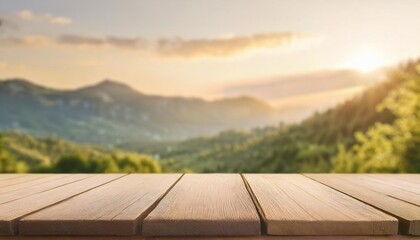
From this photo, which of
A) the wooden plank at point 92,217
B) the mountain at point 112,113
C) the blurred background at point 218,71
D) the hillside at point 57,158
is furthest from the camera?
the mountain at point 112,113

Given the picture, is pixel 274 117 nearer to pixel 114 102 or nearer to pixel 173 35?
pixel 173 35

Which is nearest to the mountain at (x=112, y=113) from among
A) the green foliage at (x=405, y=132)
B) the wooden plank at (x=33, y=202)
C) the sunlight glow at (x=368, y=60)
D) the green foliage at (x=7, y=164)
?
the sunlight glow at (x=368, y=60)

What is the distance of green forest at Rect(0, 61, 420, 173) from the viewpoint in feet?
94.7

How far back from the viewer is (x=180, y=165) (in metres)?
41.5

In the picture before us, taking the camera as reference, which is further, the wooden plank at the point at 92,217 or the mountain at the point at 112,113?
the mountain at the point at 112,113

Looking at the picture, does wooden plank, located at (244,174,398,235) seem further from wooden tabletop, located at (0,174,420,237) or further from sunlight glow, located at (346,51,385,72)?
sunlight glow, located at (346,51,385,72)

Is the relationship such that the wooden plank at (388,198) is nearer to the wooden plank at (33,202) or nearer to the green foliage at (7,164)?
the wooden plank at (33,202)

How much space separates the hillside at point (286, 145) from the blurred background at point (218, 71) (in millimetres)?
145

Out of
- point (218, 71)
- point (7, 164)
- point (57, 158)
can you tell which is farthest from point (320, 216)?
point (218, 71)

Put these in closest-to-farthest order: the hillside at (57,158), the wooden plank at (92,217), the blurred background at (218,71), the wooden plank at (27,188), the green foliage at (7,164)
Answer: the wooden plank at (92,217), the wooden plank at (27,188), the green foliage at (7,164), the hillside at (57,158), the blurred background at (218,71)

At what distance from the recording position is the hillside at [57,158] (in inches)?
1112

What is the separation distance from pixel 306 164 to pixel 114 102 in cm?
3132

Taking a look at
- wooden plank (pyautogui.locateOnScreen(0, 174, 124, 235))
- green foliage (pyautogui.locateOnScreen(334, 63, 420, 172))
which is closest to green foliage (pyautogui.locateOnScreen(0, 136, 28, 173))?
green foliage (pyautogui.locateOnScreen(334, 63, 420, 172))

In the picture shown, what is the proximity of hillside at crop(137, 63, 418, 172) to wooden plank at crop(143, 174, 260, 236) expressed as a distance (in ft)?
104
